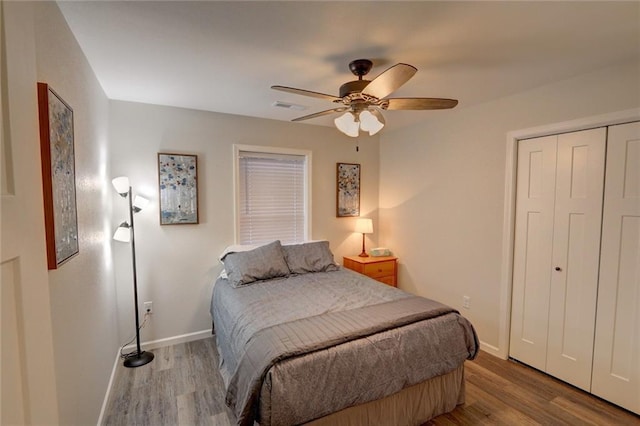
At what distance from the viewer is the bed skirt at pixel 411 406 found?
1708mm

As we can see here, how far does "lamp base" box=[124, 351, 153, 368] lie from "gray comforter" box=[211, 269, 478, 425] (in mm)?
762

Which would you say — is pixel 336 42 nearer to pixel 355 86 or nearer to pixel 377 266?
pixel 355 86

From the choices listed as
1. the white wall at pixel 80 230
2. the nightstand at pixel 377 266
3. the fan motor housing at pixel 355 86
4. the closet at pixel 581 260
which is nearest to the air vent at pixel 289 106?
the fan motor housing at pixel 355 86

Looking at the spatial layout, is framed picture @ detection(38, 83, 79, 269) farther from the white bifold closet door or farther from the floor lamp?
the white bifold closet door

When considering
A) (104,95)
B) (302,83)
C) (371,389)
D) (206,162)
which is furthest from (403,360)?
(104,95)

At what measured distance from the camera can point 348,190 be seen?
4027mm

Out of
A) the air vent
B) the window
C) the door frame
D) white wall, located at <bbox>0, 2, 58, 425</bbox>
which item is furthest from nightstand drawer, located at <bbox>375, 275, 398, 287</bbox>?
white wall, located at <bbox>0, 2, 58, 425</bbox>

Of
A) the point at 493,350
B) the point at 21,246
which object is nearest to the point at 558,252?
the point at 493,350

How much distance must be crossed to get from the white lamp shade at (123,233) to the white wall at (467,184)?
3083 millimetres

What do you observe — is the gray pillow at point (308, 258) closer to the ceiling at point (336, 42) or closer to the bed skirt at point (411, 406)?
the bed skirt at point (411, 406)

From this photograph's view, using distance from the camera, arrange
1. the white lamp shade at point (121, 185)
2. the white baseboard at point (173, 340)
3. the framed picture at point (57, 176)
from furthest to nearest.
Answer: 1. the white baseboard at point (173, 340)
2. the white lamp shade at point (121, 185)
3. the framed picture at point (57, 176)

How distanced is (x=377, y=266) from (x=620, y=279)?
7.07 feet

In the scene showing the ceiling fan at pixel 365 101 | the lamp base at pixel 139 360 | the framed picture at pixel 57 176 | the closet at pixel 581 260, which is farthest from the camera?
the lamp base at pixel 139 360

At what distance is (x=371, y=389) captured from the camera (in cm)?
170
